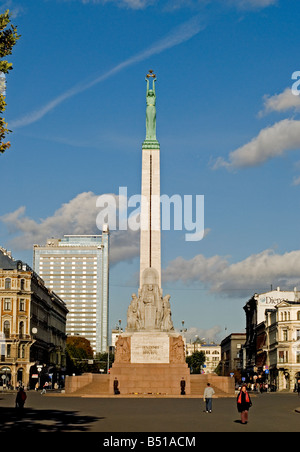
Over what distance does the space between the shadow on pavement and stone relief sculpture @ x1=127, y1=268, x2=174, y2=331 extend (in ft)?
96.9

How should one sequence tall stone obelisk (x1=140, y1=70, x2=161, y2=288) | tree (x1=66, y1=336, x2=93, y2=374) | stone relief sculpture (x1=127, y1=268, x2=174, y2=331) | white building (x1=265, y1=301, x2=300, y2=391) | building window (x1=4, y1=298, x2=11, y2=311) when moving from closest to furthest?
1. stone relief sculpture (x1=127, y1=268, x2=174, y2=331)
2. tall stone obelisk (x1=140, y1=70, x2=161, y2=288)
3. building window (x1=4, y1=298, x2=11, y2=311)
4. white building (x1=265, y1=301, x2=300, y2=391)
5. tree (x1=66, y1=336, x2=93, y2=374)

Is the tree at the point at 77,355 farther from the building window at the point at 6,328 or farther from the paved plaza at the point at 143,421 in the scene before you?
the paved plaza at the point at 143,421

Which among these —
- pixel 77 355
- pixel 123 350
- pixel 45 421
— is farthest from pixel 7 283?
pixel 45 421

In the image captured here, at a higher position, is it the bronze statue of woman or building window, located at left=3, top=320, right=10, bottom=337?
the bronze statue of woman

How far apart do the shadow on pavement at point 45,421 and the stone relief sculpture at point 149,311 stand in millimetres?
29541

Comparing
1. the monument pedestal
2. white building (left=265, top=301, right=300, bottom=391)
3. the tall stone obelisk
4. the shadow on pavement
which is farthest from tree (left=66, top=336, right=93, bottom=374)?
the shadow on pavement

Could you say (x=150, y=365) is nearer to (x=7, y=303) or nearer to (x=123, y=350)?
(x=123, y=350)

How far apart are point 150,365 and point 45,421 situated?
101 feet

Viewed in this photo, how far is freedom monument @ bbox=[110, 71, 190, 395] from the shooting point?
55188 mm

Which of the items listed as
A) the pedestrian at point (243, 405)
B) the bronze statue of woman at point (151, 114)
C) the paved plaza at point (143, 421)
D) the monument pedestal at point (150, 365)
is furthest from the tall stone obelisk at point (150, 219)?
the pedestrian at point (243, 405)

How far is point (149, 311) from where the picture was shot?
202ft

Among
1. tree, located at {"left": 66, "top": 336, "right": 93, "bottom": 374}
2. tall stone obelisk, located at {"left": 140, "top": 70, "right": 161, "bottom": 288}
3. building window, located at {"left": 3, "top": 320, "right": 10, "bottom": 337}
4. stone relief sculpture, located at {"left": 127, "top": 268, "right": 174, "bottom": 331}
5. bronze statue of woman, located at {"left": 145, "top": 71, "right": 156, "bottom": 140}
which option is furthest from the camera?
tree, located at {"left": 66, "top": 336, "right": 93, "bottom": 374}

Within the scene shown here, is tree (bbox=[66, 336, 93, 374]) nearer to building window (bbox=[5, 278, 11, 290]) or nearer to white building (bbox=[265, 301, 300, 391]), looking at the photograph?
white building (bbox=[265, 301, 300, 391])
